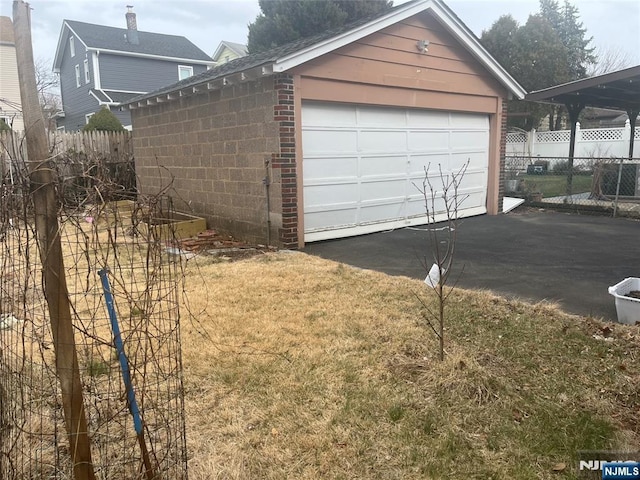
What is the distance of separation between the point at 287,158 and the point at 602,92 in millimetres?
10286

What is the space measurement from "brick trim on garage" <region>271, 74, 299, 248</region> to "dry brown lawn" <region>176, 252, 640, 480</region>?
2.69 m

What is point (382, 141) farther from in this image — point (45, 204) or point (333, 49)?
point (45, 204)

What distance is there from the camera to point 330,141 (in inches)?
325

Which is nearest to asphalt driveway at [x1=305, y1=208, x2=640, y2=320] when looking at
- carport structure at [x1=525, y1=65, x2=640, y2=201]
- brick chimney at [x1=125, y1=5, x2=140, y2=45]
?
carport structure at [x1=525, y1=65, x2=640, y2=201]

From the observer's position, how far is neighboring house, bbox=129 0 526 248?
24.8 ft

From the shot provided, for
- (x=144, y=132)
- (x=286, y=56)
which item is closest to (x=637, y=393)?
(x=286, y=56)

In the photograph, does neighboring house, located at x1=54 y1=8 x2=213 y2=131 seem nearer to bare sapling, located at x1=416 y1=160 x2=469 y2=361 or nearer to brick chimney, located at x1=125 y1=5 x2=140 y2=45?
brick chimney, located at x1=125 y1=5 x2=140 y2=45

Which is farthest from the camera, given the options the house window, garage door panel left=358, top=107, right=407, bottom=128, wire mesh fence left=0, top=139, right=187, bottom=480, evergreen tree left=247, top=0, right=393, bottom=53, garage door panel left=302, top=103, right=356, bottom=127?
the house window

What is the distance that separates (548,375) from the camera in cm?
334

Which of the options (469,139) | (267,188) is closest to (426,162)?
(469,139)

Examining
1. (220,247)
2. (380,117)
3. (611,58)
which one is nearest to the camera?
(220,247)

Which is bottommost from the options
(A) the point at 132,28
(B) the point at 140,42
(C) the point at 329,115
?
(C) the point at 329,115

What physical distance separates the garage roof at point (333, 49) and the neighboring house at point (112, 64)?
46.5 feet

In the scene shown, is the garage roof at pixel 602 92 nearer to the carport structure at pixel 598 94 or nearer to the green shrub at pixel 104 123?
the carport structure at pixel 598 94
